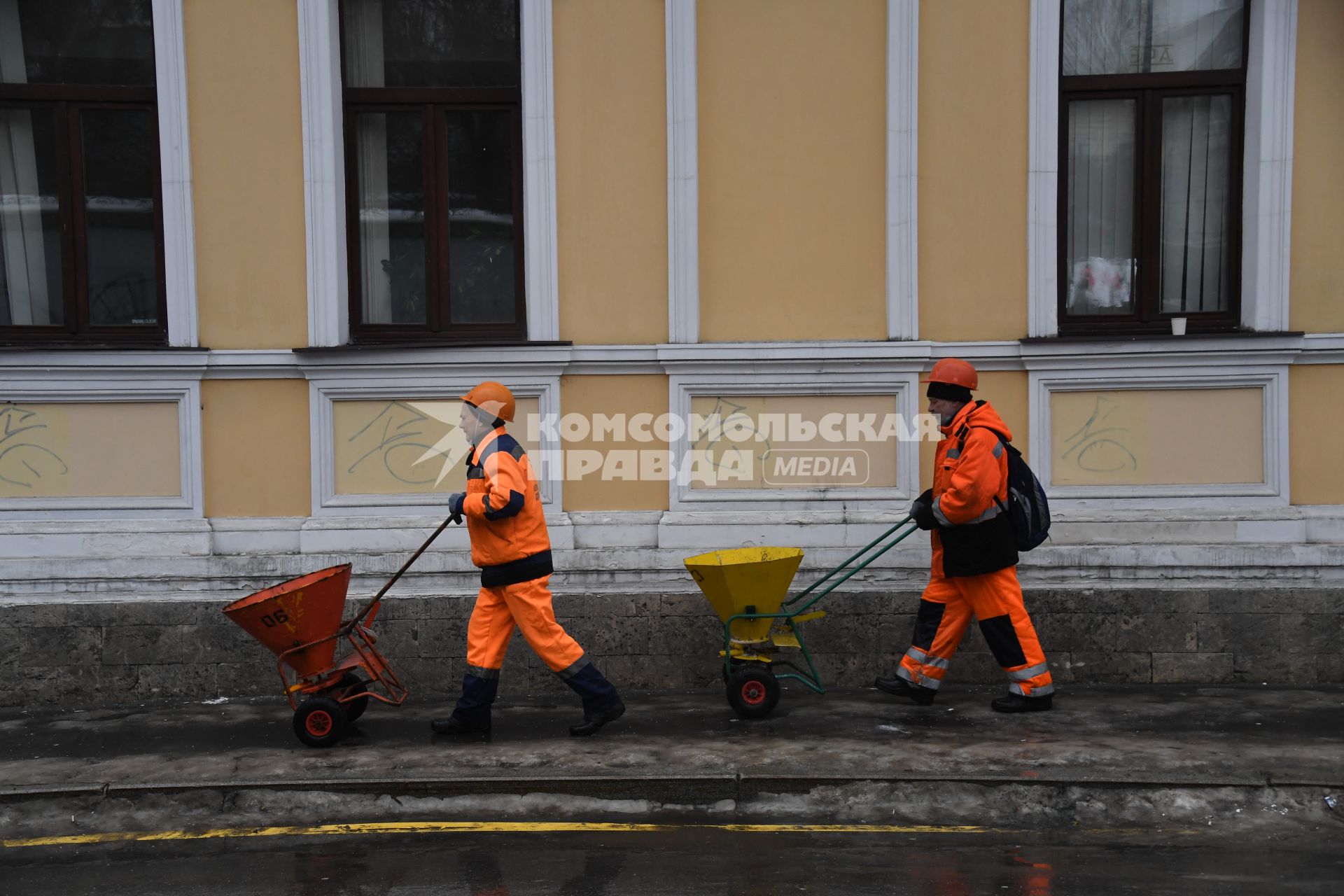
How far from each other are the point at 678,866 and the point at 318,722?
2.49 m

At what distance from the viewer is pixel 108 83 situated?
26.0 feet

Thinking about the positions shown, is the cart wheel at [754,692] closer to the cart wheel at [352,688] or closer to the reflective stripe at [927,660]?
the reflective stripe at [927,660]

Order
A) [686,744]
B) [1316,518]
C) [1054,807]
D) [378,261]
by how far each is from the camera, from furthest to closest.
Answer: [378,261] → [1316,518] → [686,744] → [1054,807]

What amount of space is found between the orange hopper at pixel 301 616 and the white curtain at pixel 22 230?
3.28 meters

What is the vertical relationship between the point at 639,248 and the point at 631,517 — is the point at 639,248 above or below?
above

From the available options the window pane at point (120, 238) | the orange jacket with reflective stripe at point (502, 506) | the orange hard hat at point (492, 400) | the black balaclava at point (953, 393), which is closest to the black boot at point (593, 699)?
the orange jacket with reflective stripe at point (502, 506)

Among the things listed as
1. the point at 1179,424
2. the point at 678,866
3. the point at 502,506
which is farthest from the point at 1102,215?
the point at 678,866

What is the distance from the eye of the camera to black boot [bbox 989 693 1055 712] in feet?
22.1

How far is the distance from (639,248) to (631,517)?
5.87ft

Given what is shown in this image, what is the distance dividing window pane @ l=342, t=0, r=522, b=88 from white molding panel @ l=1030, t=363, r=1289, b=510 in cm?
424

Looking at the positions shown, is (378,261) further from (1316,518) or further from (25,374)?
(1316,518)

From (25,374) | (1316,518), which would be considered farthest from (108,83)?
(1316,518)

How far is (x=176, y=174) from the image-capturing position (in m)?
7.69

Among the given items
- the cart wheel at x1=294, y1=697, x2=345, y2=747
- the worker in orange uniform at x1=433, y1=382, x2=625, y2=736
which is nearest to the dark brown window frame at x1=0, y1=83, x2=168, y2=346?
the worker in orange uniform at x1=433, y1=382, x2=625, y2=736
